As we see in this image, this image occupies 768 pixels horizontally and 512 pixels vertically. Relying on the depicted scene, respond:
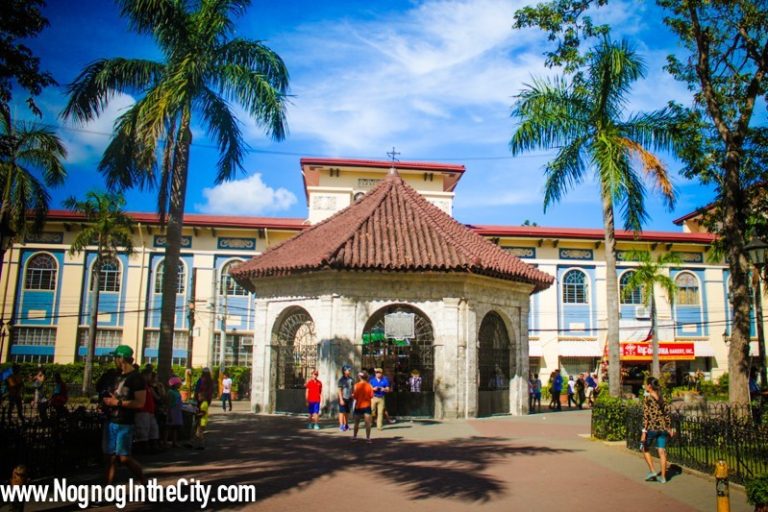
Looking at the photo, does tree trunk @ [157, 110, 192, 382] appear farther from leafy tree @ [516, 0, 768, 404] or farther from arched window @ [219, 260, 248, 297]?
arched window @ [219, 260, 248, 297]

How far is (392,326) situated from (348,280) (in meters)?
2.11

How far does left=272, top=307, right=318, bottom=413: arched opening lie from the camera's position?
69.8 feet

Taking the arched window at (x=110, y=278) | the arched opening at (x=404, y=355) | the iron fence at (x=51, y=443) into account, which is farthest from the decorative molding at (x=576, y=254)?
the iron fence at (x=51, y=443)

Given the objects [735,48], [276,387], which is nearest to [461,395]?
[276,387]

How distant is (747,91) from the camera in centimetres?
1504

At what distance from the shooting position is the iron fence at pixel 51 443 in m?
9.37

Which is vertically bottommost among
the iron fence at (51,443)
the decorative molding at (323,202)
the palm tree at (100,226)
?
the iron fence at (51,443)

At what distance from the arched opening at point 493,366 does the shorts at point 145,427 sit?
11613mm

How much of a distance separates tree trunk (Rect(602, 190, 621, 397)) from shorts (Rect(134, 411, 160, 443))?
11498 millimetres

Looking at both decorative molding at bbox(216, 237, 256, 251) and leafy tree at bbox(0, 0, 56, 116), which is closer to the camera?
leafy tree at bbox(0, 0, 56, 116)

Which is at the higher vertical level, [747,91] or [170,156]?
[747,91]

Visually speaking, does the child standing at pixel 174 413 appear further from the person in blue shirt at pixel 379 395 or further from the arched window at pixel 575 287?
the arched window at pixel 575 287

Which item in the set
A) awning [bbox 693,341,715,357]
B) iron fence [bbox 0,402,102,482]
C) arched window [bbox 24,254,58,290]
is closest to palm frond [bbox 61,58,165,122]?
iron fence [bbox 0,402,102,482]

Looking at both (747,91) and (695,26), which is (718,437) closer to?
(747,91)
